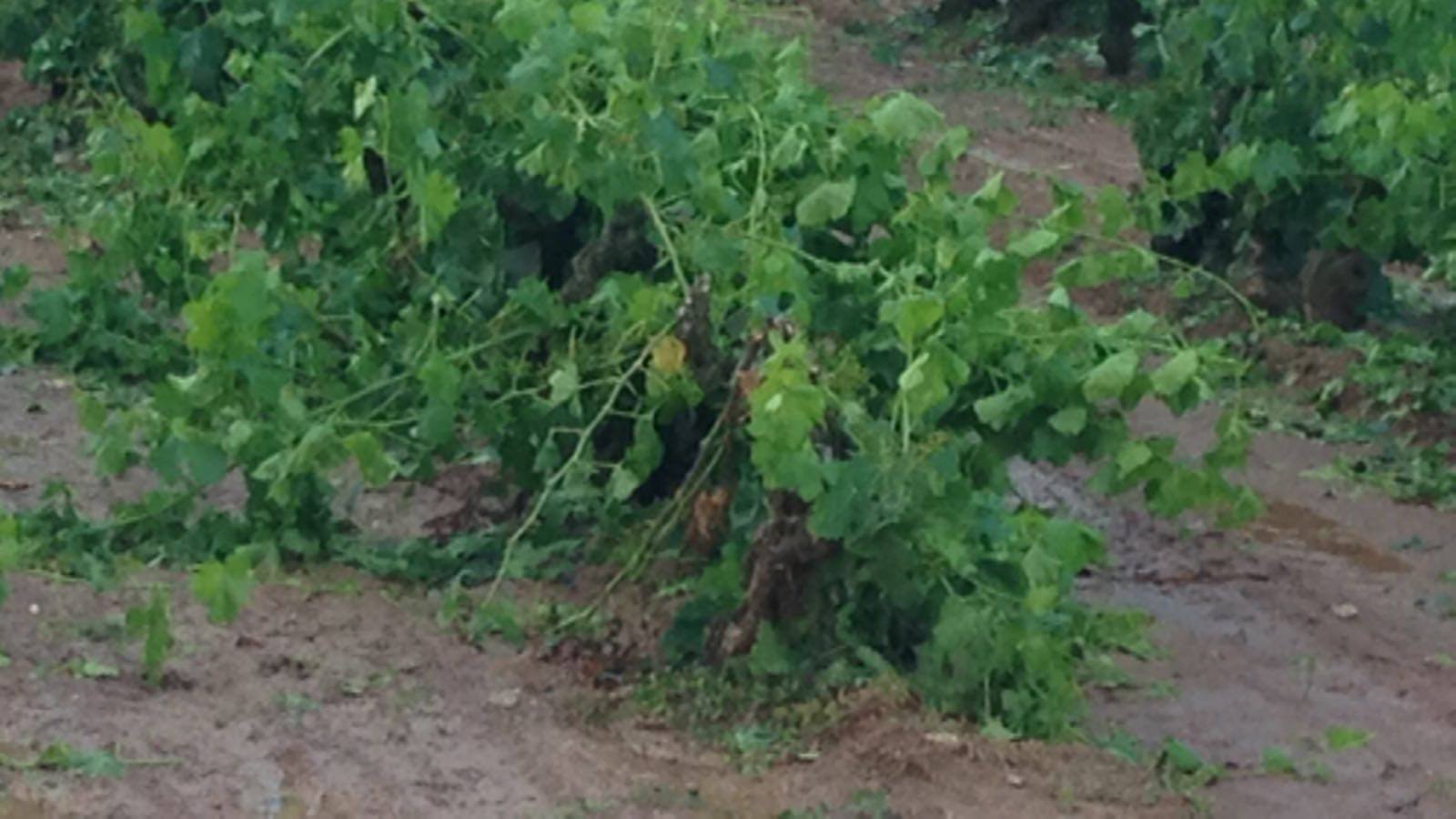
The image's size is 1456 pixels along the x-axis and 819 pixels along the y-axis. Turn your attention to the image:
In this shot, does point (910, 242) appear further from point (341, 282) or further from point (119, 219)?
point (119, 219)

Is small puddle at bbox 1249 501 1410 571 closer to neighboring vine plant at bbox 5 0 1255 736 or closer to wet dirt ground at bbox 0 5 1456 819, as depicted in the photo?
wet dirt ground at bbox 0 5 1456 819

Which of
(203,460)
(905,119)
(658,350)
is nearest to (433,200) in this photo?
(658,350)

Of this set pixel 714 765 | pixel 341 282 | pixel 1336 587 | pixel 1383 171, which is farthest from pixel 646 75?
pixel 1383 171

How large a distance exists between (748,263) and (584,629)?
0.90 meters

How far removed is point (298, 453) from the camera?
5605mm

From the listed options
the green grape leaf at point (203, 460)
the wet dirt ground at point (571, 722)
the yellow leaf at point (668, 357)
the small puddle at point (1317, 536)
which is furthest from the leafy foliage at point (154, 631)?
the small puddle at point (1317, 536)

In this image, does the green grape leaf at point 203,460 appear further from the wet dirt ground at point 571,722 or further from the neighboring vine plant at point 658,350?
the wet dirt ground at point 571,722

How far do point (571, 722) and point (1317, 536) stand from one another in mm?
3020

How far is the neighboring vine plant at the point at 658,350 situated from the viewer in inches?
206

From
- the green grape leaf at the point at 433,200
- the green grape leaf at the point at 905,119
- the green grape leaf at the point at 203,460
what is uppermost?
the green grape leaf at the point at 905,119

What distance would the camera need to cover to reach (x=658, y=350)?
5656 mm

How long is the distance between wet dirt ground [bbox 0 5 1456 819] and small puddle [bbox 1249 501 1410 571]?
11.3 inches

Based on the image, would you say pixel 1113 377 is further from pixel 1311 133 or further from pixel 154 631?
pixel 1311 133

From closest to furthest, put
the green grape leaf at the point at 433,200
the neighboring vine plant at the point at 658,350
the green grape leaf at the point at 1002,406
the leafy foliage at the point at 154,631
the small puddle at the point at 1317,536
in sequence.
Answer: the leafy foliage at the point at 154,631 < the neighboring vine plant at the point at 658,350 < the green grape leaf at the point at 1002,406 < the green grape leaf at the point at 433,200 < the small puddle at the point at 1317,536
